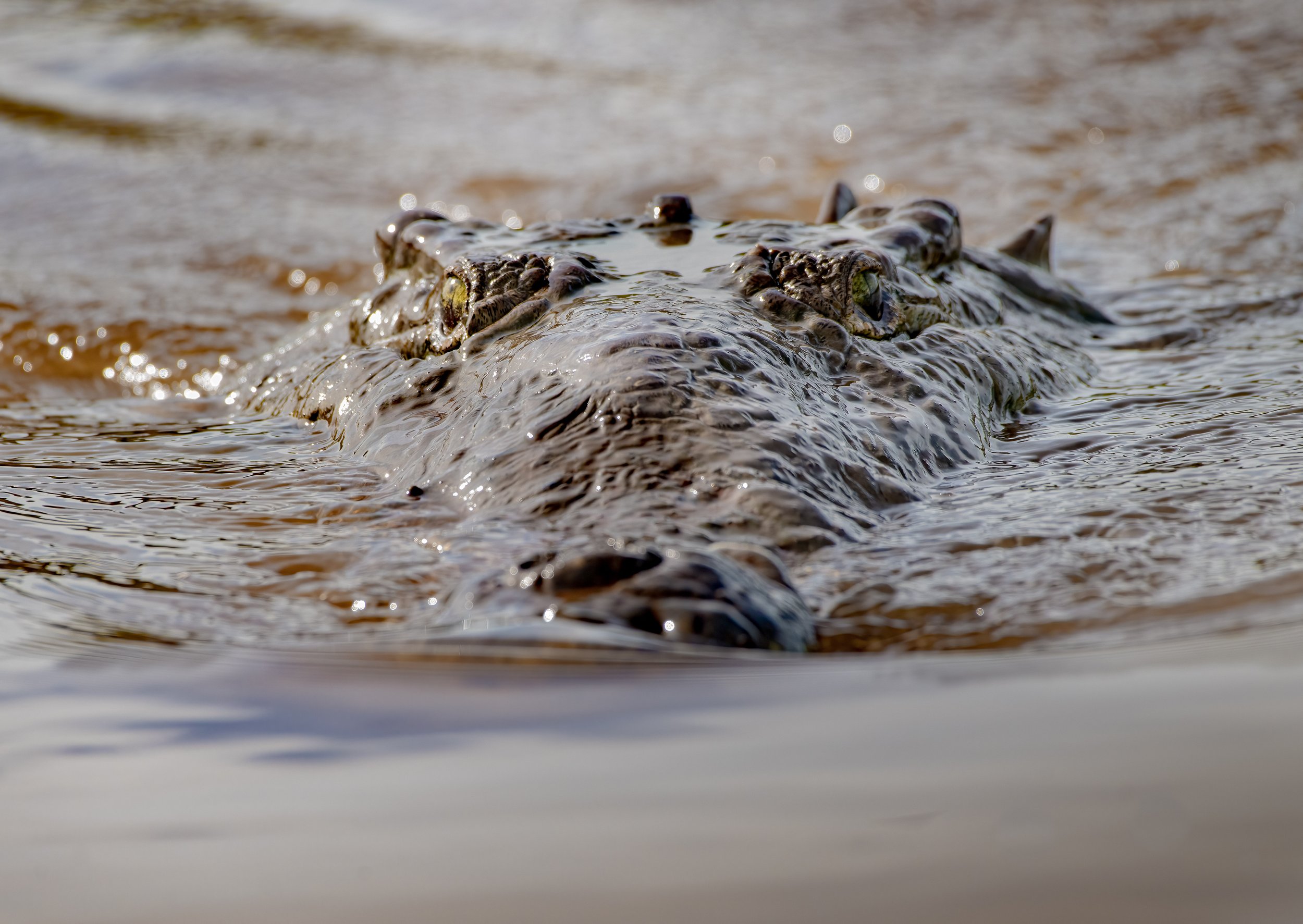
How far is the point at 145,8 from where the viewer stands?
11.3 metres

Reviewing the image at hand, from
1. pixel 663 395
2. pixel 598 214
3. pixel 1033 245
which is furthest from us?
pixel 598 214

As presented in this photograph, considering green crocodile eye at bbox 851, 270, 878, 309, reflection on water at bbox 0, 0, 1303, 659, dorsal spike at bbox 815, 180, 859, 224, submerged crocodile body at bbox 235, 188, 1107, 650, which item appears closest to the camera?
submerged crocodile body at bbox 235, 188, 1107, 650

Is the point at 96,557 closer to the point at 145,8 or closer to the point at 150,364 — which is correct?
the point at 150,364

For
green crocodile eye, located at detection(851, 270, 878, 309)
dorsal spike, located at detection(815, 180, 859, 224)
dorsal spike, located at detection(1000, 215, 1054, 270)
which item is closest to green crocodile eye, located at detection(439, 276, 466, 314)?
green crocodile eye, located at detection(851, 270, 878, 309)

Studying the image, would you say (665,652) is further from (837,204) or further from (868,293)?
(837,204)

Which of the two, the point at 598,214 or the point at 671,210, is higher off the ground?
the point at 598,214

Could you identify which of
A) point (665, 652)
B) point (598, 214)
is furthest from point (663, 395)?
point (598, 214)

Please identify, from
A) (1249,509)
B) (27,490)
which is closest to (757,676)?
(1249,509)

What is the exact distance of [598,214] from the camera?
309 inches

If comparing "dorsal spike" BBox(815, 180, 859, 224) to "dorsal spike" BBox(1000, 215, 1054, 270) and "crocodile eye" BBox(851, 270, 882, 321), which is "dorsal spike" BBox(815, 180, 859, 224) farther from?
"crocodile eye" BBox(851, 270, 882, 321)

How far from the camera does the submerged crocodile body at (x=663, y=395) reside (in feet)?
7.32

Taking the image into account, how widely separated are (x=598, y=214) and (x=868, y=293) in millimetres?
4320

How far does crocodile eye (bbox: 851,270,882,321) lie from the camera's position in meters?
3.71

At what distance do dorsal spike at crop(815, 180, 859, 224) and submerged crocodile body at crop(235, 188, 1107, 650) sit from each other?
0.04 meters
